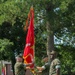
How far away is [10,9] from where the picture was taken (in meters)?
18.2

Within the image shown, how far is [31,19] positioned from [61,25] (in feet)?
12.1

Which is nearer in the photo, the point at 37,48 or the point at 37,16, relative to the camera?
the point at 37,16

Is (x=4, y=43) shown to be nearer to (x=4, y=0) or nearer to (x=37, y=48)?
(x=37, y=48)

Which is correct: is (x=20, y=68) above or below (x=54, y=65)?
below

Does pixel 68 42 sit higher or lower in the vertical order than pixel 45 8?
lower

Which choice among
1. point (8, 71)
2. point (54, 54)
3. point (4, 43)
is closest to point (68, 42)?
point (4, 43)

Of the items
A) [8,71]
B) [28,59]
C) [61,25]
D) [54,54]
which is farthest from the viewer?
[8,71]

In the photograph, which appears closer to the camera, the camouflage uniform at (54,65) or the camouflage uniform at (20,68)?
the camouflage uniform at (54,65)

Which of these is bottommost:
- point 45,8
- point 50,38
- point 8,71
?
point 8,71

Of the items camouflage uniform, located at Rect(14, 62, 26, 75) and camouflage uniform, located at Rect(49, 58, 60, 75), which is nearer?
camouflage uniform, located at Rect(49, 58, 60, 75)

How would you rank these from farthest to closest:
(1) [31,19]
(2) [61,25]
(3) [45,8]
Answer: (2) [61,25], (3) [45,8], (1) [31,19]

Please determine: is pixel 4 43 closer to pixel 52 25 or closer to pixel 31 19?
pixel 52 25

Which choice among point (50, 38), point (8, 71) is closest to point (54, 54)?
point (50, 38)

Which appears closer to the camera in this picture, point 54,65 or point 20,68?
point 54,65
